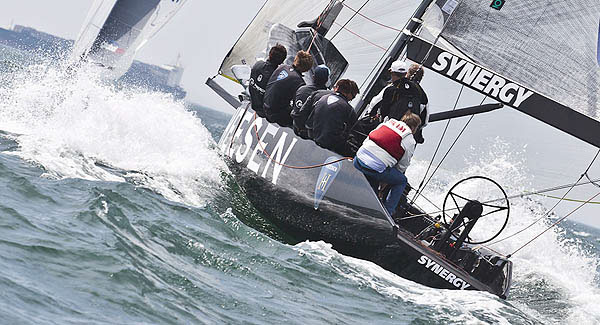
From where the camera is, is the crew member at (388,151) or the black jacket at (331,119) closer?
the crew member at (388,151)

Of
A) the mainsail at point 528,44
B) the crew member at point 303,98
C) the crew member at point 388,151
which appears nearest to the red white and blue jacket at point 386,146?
the crew member at point 388,151

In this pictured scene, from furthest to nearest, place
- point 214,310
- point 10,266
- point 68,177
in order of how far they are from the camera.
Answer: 1. point 68,177
2. point 214,310
3. point 10,266

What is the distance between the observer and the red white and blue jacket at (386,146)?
5395 millimetres

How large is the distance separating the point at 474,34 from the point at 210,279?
349 centimetres

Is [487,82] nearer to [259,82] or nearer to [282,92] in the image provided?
[282,92]

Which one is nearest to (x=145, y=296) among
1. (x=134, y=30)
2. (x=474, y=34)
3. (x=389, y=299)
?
(x=389, y=299)

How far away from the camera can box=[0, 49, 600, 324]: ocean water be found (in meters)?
3.42

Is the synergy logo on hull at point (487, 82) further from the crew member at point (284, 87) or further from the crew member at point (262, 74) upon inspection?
the crew member at point (262, 74)

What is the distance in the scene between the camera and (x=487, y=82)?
19.1ft

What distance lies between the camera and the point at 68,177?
543 cm

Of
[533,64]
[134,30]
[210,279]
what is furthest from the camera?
[134,30]

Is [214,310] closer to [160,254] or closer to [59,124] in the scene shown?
[160,254]

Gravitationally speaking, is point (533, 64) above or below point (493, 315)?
above

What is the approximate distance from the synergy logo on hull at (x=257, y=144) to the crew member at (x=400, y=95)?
81 cm
